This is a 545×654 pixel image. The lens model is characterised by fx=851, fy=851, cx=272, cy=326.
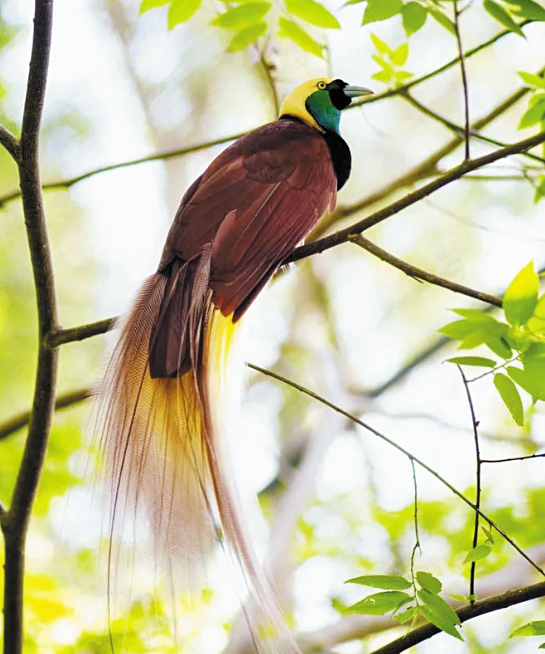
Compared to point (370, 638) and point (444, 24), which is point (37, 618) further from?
point (444, 24)

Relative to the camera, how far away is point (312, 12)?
158 cm

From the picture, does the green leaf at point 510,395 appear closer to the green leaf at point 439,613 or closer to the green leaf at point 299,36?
the green leaf at point 439,613

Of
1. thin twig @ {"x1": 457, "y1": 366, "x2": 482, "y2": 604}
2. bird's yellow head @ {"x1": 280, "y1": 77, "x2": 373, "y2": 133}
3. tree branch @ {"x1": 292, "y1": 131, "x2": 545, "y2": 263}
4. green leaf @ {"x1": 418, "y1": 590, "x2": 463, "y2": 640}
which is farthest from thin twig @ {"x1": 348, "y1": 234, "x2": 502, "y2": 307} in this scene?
bird's yellow head @ {"x1": 280, "y1": 77, "x2": 373, "y2": 133}

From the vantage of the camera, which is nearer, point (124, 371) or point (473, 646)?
point (124, 371)

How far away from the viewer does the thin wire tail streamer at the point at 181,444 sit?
52.8 inches

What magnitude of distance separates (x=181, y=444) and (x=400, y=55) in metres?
1.03

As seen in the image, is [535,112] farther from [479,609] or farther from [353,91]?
[353,91]

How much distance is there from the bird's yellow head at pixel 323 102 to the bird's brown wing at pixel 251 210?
0.43 meters

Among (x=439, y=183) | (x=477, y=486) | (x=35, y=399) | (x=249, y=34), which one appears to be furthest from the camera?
(x=249, y=34)

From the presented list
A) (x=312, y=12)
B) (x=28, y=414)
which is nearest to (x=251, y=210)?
(x=312, y=12)

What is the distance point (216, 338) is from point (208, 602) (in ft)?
1.92

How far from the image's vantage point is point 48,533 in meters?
3.18

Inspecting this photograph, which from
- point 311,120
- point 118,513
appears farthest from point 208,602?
point 311,120

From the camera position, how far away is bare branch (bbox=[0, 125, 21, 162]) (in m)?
1.48
